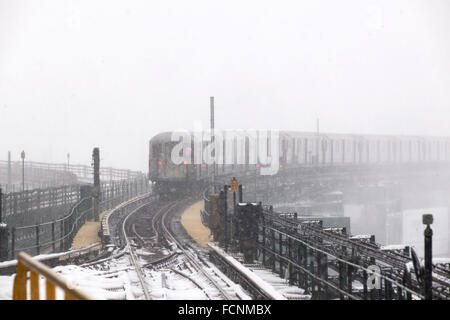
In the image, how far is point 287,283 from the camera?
11.6m

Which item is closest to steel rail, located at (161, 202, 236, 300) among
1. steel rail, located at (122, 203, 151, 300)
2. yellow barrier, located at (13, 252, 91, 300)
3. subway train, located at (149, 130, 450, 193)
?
steel rail, located at (122, 203, 151, 300)

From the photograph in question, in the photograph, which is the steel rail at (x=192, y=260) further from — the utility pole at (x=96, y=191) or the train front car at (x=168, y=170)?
Answer: the train front car at (x=168, y=170)

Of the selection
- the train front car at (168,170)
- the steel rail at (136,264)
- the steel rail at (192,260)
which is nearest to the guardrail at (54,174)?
the train front car at (168,170)

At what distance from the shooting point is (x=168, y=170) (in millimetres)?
32312

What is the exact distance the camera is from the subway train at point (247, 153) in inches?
1271

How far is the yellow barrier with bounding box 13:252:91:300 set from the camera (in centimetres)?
417

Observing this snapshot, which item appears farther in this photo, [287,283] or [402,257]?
[287,283]

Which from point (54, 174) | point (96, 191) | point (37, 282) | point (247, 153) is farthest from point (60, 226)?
point (54, 174)

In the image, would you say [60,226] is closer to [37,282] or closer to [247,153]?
[37,282]

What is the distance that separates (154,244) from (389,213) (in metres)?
49.6

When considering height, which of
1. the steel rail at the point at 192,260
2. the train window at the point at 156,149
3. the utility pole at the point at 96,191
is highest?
the train window at the point at 156,149

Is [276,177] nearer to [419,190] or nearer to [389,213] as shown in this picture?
[389,213]

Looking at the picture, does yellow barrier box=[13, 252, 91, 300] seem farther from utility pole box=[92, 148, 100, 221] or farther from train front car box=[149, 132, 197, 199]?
train front car box=[149, 132, 197, 199]
